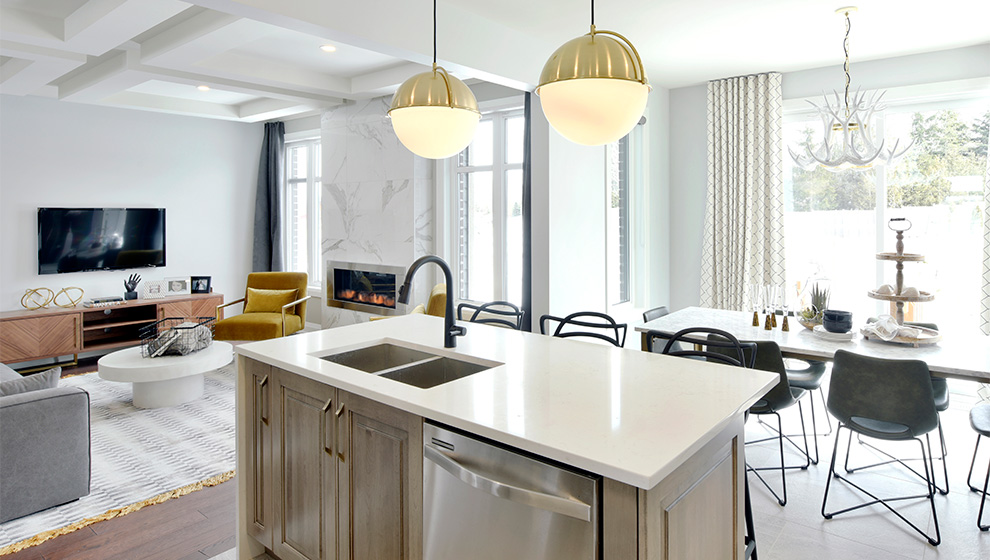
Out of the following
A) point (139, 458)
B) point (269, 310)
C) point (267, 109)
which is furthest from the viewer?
point (267, 109)

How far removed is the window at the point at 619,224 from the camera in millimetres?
5043

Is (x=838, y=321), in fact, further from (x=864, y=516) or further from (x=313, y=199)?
(x=313, y=199)

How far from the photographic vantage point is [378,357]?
250 cm

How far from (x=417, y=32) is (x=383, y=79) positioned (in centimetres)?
221

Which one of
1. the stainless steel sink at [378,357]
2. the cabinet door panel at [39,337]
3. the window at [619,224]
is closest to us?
the stainless steel sink at [378,357]

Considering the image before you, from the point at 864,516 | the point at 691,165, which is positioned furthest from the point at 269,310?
the point at 864,516

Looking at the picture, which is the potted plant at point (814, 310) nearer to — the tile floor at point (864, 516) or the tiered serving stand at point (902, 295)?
the tiered serving stand at point (902, 295)

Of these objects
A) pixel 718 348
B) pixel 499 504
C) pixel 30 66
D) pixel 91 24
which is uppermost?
pixel 30 66

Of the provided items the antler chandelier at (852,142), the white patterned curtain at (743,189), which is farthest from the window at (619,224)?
the antler chandelier at (852,142)

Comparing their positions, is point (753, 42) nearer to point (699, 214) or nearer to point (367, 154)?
point (699, 214)

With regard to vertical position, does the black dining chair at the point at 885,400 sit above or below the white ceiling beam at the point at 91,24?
below

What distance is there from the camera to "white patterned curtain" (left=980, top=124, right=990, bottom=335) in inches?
160

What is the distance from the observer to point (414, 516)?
65.7 inches

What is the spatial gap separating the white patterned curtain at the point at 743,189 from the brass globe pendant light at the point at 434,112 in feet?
11.9
